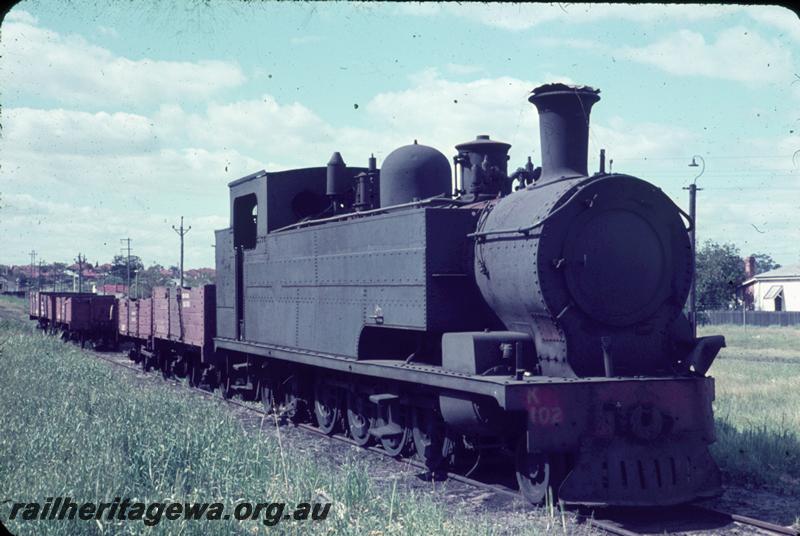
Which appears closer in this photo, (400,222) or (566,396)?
(566,396)

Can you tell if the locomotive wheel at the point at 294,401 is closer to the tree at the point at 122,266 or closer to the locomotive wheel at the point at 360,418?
the locomotive wheel at the point at 360,418

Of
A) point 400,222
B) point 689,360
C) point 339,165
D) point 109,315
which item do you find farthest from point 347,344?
point 109,315

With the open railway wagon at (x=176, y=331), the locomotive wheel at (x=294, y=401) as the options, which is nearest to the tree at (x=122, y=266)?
the open railway wagon at (x=176, y=331)

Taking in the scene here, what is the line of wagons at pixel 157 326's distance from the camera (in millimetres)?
14359

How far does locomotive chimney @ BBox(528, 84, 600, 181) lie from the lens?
7.39 m

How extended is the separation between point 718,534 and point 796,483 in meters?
2.07

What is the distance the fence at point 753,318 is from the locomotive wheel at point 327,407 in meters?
41.9

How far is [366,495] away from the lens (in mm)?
6012

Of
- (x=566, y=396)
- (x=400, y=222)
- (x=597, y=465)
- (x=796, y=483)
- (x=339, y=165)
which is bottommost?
(x=796, y=483)

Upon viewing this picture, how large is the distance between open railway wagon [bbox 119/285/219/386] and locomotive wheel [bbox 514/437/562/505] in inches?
330

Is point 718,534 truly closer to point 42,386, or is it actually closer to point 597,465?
point 597,465

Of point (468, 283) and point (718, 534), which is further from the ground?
point (468, 283)

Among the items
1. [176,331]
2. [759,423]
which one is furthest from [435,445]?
[176,331]

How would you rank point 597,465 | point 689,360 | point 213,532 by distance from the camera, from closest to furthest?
1. point 213,532
2. point 597,465
3. point 689,360
